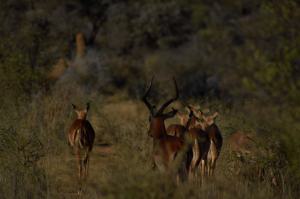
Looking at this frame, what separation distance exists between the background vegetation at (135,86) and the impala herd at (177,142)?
0.26 metres

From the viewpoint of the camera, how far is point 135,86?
22500 mm

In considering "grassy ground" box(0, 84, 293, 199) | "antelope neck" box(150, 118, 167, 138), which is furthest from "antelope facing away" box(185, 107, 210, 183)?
"antelope neck" box(150, 118, 167, 138)

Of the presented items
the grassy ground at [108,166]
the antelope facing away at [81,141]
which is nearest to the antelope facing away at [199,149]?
the grassy ground at [108,166]

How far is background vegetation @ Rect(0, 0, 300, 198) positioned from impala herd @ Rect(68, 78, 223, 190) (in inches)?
10.3

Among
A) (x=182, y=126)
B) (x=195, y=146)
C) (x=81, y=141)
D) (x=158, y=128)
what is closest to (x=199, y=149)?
(x=195, y=146)

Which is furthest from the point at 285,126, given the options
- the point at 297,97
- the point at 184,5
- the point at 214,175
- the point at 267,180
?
the point at 184,5

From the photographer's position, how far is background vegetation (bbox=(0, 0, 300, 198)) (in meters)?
6.59

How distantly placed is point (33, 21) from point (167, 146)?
13.3m

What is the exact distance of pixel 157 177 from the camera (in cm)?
591

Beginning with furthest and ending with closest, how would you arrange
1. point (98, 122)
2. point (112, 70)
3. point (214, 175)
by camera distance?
point (112, 70)
point (98, 122)
point (214, 175)

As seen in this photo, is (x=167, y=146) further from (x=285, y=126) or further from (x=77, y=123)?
(x=77, y=123)

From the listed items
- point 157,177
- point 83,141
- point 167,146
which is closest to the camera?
point 157,177

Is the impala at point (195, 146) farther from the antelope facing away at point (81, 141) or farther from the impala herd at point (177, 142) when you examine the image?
the antelope facing away at point (81, 141)

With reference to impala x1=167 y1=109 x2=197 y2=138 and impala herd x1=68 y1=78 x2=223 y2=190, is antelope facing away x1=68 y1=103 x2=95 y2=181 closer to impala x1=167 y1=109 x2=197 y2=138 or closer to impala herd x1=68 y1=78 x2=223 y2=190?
impala herd x1=68 y1=78 x2=223 y2=190
